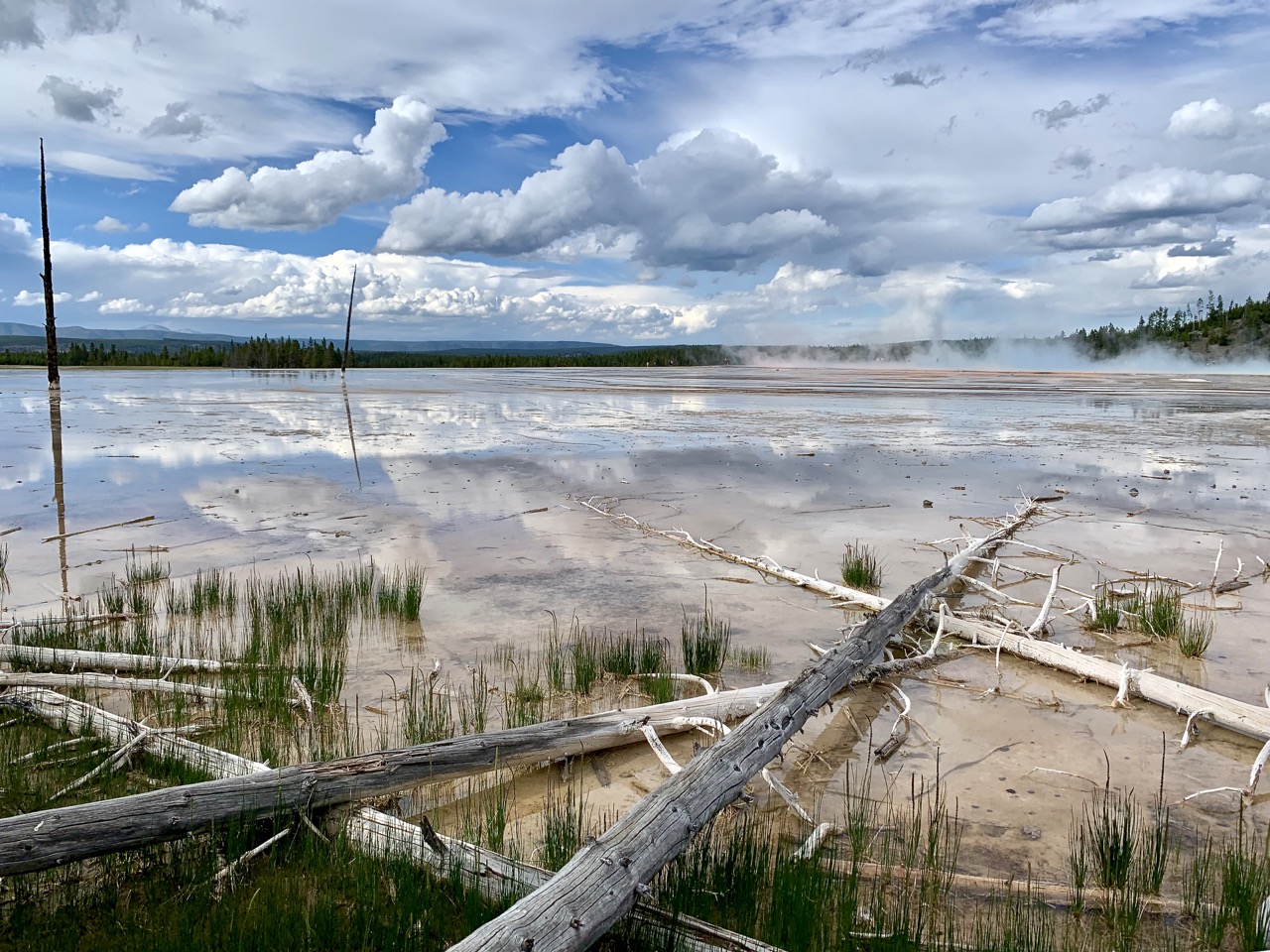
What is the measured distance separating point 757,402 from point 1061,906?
111ft

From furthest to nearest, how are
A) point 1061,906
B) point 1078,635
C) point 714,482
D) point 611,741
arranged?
1. point 714,482
2. point 1078,635
3. point 611,741
4. point 1061,906

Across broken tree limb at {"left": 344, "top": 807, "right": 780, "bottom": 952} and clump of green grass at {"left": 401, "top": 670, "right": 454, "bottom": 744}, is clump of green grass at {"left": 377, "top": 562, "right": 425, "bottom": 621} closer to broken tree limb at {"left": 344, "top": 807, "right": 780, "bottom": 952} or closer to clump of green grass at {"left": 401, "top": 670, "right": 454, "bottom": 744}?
clump of green grass at {"left": 401, "top": 670, "right": 454, "bottom": 744}

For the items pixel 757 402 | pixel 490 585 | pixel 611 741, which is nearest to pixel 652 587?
pixel 490 585

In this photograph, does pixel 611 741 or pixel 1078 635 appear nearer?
pixel 611 741

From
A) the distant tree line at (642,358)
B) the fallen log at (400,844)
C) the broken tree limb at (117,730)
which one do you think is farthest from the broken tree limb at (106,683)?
the distant tree line at (642,358)

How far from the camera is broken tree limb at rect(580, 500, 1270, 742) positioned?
532 centimetres

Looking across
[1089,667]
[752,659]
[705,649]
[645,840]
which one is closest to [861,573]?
[752,659]

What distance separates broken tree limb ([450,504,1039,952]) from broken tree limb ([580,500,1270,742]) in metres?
2.18

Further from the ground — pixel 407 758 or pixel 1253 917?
pixel 407 758

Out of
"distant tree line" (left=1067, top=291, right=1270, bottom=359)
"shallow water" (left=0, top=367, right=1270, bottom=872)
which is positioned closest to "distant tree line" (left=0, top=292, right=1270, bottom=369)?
"distant tree line" (left=1067, top=291, right=1270, bottom=359)

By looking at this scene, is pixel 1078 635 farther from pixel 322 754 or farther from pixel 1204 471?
pixel 1204 471

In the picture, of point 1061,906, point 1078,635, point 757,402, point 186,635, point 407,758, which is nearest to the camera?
point 1061,906

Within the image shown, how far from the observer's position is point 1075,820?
4402 millimetres

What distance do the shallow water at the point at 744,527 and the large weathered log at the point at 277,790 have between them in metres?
0.49
